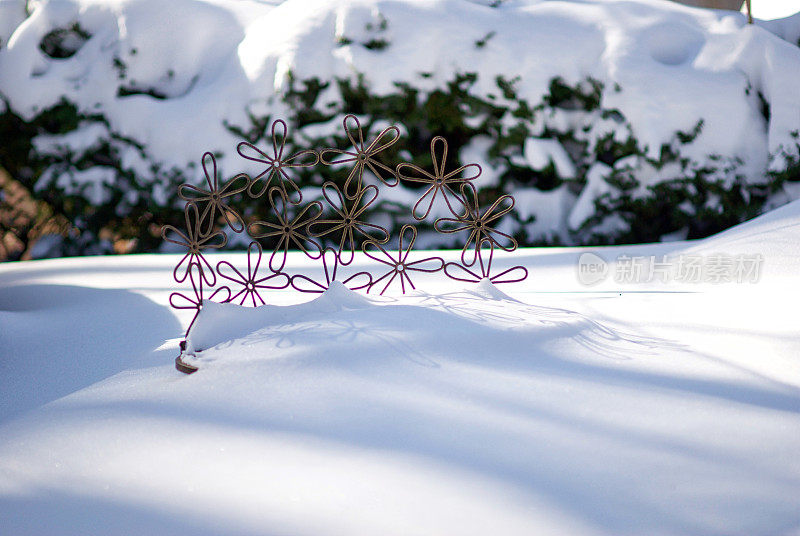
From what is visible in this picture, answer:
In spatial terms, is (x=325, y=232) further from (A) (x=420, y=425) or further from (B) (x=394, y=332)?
(A) (x=420, y=425)

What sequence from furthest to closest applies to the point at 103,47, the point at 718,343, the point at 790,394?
the point at 103,47 → the point at 718,343 → the point at 790,394

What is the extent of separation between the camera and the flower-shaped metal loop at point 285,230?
126 cm

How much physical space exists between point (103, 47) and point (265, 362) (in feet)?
9.92

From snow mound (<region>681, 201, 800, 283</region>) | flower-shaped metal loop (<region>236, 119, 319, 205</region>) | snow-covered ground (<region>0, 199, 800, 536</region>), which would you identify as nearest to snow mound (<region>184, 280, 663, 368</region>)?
snow-covered ground (<region>0, 199, 800, 536</region>)

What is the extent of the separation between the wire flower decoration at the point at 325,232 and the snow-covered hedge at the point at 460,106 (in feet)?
0.57

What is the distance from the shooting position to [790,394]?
0.90 meters

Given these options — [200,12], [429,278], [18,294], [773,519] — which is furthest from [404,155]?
[773,519]

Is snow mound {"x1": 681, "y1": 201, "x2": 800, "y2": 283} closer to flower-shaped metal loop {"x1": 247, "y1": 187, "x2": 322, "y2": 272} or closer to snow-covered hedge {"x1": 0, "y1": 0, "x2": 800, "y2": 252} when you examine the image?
snow-covered hedge {"x1": 0, "y1": 0, "x2": 800, "y2": 252}

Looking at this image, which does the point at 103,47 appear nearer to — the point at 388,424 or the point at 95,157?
the point at 95,157

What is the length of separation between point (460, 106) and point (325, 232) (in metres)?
1.88

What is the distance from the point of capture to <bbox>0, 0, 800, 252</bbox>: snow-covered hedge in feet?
9.43

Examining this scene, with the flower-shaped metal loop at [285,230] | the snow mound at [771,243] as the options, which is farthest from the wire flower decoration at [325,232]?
the snow mound at [771,243]

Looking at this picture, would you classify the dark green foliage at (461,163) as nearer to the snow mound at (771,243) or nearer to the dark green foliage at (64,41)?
the dark green foliage at (64,41)

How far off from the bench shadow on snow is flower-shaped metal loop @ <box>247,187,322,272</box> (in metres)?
0.38
